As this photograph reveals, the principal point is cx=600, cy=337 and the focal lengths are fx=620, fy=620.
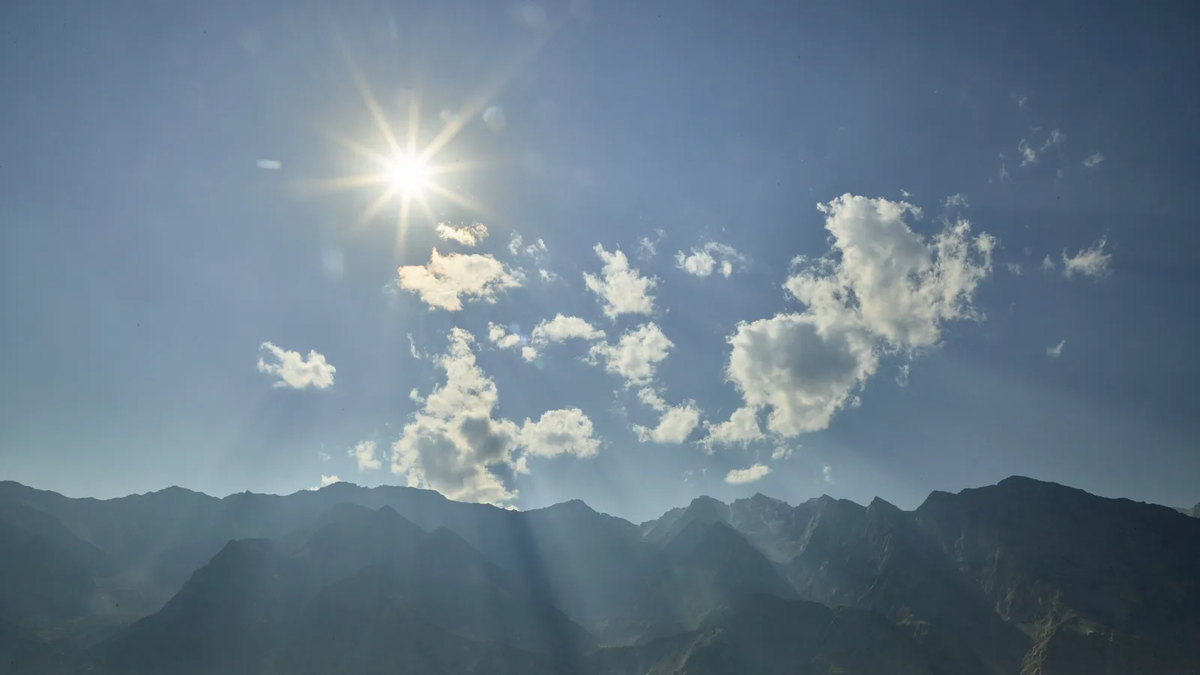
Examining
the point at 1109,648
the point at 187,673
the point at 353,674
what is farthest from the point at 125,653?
the point at 1109,648

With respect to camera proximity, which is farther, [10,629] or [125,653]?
[125,653]

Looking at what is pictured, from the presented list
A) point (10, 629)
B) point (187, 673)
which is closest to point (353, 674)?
point (187, 673)

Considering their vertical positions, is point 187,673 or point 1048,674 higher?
point 187,673

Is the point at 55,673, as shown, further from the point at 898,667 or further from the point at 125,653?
the point at 898,667

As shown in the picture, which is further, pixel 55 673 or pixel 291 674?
pixel 291 674

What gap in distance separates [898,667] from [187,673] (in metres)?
227

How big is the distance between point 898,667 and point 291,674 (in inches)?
7671

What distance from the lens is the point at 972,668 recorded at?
198750mm

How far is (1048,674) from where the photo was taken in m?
185

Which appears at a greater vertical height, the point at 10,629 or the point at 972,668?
the point at 10,629

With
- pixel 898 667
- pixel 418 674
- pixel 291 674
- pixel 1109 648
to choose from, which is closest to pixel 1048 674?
pixel 1109 648

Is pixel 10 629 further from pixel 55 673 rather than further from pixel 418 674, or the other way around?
pixel 418 674

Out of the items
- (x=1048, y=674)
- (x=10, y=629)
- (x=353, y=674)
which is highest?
(x=10, y=629)

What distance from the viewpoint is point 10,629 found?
180000mm
